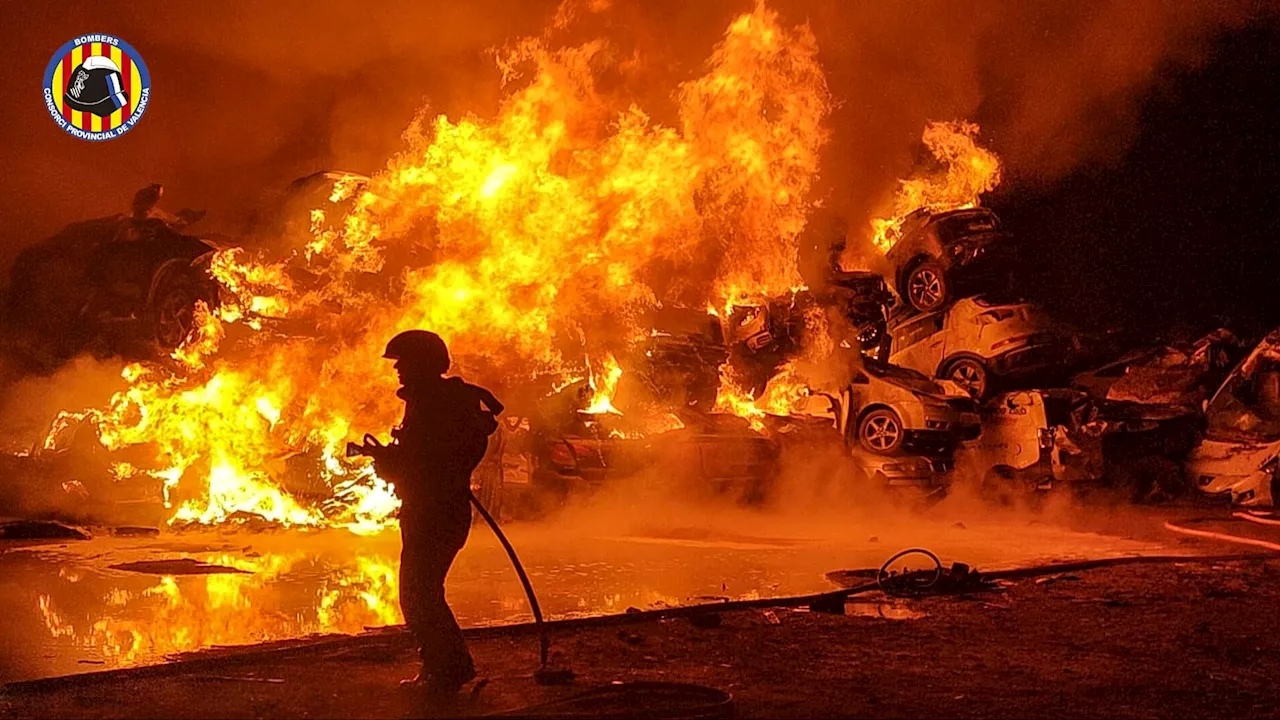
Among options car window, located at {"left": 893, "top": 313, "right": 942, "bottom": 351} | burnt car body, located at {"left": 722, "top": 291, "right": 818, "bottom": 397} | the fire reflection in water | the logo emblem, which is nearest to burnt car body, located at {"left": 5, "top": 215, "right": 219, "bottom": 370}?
the logo emblem

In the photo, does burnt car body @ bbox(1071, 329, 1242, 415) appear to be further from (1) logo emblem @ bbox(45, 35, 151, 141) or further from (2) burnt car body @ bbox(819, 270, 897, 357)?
(1) logo emblem @ bbox(45, 35, 151, 141)

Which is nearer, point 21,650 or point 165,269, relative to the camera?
point 21,650

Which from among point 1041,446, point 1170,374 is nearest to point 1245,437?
point 1170,374

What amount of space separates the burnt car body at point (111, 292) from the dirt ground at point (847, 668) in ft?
28.9

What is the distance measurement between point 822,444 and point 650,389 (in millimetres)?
2516

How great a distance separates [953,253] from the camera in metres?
18.8

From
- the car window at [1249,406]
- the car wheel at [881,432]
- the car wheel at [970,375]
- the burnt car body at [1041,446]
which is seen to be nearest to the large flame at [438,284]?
the car wheel at [881,432]

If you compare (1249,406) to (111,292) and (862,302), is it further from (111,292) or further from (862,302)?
(111,292)

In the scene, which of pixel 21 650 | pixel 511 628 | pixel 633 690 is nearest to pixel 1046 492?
pixel 511 628

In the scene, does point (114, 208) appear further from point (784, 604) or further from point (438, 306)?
point (784, 604)

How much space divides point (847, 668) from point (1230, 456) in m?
13.2

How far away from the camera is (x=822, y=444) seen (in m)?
14.5

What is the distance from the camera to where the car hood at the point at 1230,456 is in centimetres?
1602

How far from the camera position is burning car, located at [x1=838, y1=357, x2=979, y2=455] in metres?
14.6
